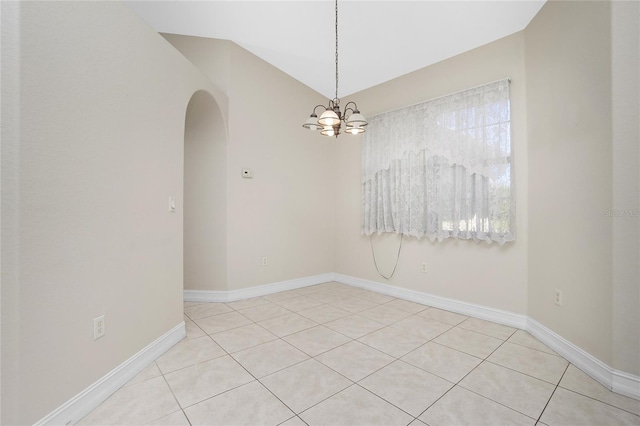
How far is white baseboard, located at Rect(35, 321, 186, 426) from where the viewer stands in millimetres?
1409

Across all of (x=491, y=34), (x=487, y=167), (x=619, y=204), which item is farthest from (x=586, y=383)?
(x=491, y=34)

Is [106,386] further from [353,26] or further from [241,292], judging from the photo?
[353,26]

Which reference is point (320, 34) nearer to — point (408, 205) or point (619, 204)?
point (408, 205)

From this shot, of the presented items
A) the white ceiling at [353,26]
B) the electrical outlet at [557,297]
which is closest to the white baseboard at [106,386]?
the white ceiling at [353,26]

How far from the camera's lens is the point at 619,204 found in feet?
5.76

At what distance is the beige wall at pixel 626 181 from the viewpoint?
5.53ft

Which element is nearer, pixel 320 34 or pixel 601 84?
pixel 601 84

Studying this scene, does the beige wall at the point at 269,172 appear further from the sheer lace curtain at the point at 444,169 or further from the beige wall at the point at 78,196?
the beige wall at the point at 78,196

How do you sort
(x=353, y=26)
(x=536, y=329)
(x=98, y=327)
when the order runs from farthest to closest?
1. (x=353, y=26)
2. (x=536, y=329)
3. (x=98, y=327)

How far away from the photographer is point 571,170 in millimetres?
2135

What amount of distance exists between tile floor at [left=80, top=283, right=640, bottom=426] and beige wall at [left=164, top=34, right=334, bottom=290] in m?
1.06

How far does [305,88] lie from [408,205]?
7.69ft

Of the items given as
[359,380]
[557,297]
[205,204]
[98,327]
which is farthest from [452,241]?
[98,327]

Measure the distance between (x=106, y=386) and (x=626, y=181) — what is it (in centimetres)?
339
